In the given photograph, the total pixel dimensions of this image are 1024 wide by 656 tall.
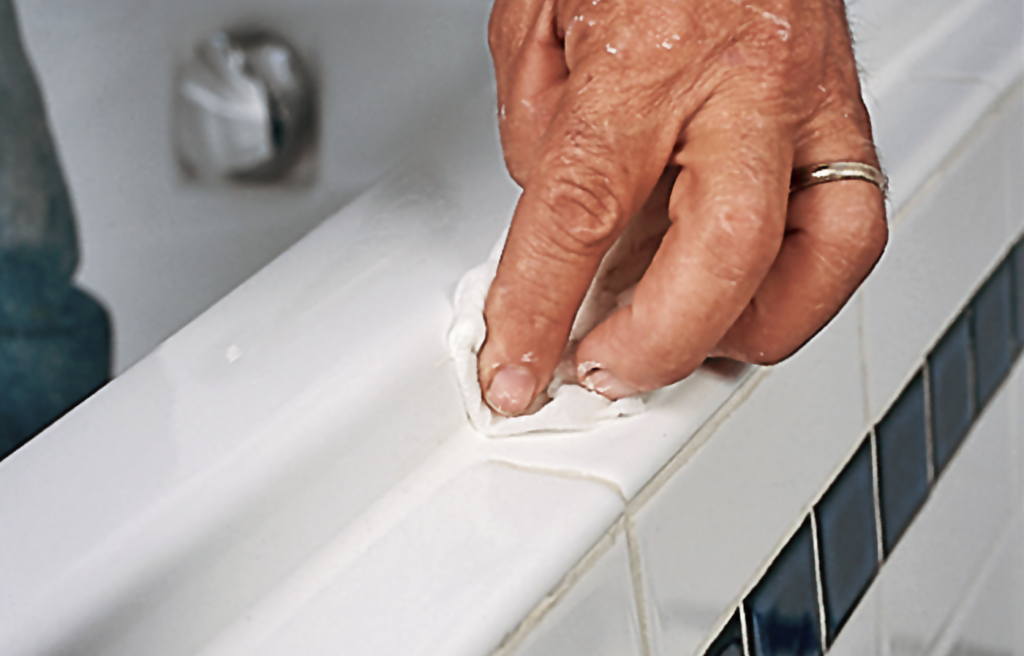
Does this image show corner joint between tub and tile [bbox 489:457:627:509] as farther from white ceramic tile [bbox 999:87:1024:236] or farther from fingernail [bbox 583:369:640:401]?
white ceramic tile [bbox 999:87:1024:236]

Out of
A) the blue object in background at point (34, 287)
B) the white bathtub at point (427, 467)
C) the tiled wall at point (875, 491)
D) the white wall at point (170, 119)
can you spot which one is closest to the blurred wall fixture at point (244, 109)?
the white wall at point (170, 119)

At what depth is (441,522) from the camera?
280 mm

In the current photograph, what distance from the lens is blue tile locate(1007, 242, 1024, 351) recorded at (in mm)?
586

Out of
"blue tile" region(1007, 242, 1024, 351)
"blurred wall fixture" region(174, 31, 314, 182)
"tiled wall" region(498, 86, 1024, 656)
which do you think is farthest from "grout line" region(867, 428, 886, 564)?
"blurred wall fixture" region(174, 31, 314, 182)

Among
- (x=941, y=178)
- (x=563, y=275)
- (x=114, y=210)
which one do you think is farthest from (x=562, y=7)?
(x=114, y=210)

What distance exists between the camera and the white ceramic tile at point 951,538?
50cm

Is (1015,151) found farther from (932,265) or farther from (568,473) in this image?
(568,473)

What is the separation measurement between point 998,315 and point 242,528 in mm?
478

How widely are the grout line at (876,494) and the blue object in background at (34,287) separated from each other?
508 millimetres

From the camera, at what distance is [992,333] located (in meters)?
0.57

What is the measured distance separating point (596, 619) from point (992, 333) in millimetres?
396

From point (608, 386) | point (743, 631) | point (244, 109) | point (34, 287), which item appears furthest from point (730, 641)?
point (244, 109)

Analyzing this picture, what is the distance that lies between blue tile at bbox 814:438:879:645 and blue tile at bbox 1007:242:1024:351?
222mm

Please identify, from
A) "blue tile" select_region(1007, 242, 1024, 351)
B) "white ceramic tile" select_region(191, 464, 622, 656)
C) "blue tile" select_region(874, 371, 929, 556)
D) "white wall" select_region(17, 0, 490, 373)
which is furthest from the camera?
"white wall" select_region(17, 0, 490, 373)
